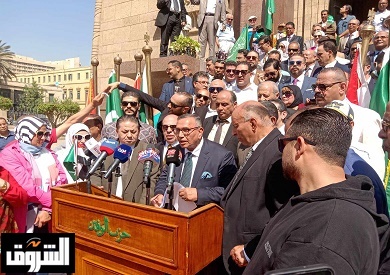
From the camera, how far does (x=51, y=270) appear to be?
2359mm

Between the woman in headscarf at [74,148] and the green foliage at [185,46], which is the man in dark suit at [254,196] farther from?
the green foliage at [185,46]

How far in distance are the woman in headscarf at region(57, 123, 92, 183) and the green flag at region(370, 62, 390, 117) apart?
318cm

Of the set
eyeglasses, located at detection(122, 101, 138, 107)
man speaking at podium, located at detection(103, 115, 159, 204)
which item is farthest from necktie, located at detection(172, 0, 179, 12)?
man speaking at podium, located at detection(103, 115, 159, 204)

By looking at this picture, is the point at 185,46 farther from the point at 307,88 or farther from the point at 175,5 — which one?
the point at 307,88

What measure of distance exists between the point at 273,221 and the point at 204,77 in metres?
4.11

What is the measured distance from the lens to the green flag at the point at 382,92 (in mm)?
4070

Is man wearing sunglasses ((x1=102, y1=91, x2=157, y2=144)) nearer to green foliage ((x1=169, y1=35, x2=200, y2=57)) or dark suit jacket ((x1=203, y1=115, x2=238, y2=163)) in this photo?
dark suit jacket ((x1=203, y1=115, x2=238, y2=163))

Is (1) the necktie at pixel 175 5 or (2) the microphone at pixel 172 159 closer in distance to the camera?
(2) the microphone at pixel 172 159

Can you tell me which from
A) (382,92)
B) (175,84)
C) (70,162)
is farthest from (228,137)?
(175,84)

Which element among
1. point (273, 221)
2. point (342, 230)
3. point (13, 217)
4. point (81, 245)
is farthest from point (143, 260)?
point (13, 217)

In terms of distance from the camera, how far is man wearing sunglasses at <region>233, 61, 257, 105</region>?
4.93 meters

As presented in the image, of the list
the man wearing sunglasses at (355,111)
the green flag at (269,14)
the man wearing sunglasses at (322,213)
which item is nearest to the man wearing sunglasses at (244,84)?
the man wearing sunglasses at (355,111)

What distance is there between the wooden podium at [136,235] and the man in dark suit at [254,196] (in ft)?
0.27

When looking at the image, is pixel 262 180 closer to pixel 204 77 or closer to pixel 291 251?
pixel 291 251
